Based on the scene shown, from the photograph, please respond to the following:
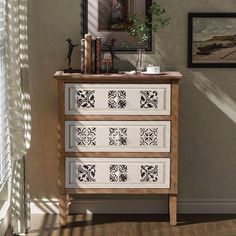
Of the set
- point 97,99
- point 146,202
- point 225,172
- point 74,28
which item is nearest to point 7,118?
point 97,99

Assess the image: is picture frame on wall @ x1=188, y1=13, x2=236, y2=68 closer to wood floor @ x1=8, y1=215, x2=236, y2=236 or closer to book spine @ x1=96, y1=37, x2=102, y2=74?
book spine @ x1=96, y1=37, x2=102, y2=74

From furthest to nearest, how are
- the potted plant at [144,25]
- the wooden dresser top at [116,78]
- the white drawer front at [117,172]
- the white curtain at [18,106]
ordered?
1. the potted plant at [144,25]
2. the white drawer front at [117,172]
3. the wooden dresser top at [116,78]
4. the white curtain at [18,106]

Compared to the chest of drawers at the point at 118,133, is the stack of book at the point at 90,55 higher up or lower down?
higher up

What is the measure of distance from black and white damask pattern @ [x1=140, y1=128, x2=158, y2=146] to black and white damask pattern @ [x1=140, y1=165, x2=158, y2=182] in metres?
0.16

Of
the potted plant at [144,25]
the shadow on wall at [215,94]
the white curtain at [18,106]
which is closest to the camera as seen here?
the white curtain at [18,106]

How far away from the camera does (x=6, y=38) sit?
4.29 m

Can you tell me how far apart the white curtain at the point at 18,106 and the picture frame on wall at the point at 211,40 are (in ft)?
3.94

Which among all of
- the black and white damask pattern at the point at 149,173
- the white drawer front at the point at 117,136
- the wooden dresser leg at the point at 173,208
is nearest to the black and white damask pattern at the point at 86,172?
the white drawer front at the point at 117,136

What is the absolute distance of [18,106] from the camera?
14.4 ft

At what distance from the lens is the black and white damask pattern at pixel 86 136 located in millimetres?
4762

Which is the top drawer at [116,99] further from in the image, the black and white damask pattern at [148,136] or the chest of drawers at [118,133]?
the black and white damask pattern at [148,136]

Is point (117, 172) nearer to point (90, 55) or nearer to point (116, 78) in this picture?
point (116, 78)

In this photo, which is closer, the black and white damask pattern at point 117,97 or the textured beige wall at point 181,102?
the black and white damask pattern at point 117,97

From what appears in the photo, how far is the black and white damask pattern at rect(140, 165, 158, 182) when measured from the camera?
4809 millimetres
